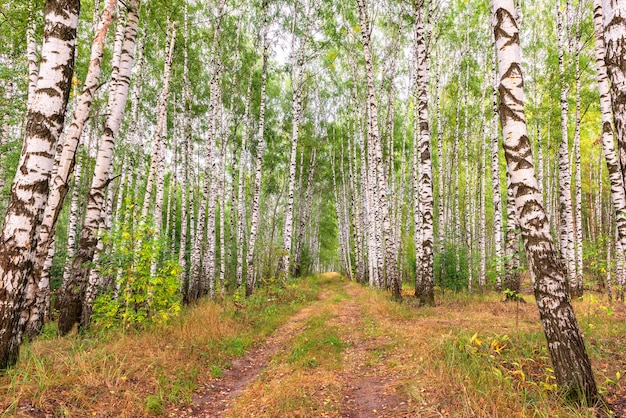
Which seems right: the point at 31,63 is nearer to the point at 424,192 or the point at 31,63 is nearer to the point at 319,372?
the point at 319,372

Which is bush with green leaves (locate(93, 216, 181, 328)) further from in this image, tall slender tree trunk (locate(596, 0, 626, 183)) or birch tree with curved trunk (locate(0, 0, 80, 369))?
tall slender tree trunk (locate(596, 0, 626, 183))

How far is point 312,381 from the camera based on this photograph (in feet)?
15.8

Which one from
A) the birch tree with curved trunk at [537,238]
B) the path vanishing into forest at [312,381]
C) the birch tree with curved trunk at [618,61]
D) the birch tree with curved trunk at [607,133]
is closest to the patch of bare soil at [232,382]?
the path vanishing into forest at [312,381]

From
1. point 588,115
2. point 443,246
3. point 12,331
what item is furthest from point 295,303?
point 588,115

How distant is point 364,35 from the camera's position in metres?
10.6

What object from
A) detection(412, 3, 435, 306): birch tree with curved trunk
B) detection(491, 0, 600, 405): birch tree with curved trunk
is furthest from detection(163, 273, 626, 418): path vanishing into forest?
detection(412, 3, 435, 306): birch tree with curved trunk

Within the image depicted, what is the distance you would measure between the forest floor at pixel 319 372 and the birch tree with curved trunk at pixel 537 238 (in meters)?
0.29

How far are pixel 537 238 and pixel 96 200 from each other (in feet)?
24.3

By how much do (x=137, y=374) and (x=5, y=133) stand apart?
1272 cm

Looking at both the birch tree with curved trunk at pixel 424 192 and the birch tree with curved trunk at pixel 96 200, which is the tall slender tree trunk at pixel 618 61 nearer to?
the birch tree with curved trunk at pixel 424 192

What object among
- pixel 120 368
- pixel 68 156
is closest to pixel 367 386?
pixel 120 368

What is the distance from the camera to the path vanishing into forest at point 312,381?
4051mm

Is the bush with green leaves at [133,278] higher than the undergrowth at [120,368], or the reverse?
the bush with green leaves at [133,278]

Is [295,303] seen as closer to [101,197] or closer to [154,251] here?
[154,251]
